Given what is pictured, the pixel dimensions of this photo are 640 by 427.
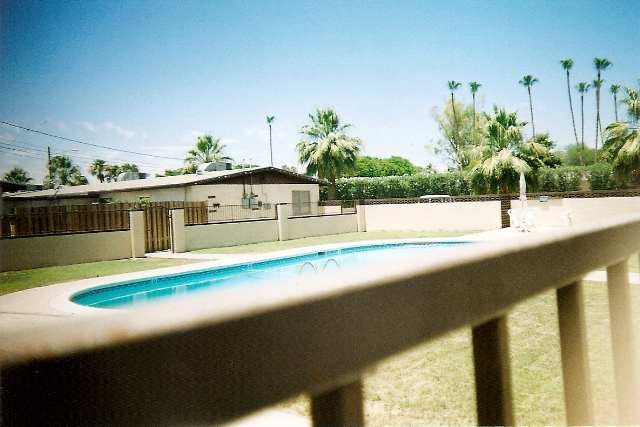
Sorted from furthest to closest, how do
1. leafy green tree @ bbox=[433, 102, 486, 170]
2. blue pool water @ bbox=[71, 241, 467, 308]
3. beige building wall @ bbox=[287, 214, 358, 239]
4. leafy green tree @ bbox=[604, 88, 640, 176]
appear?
leafy green tree @ bbox=[433, 102, 486, 170], leafy green tree @ bbox=[604, 88, 640, 176], beige building wall @ bbox=[287, 214, 358, 239], blue pool water @ bbox=[71, 241, 467, 308]

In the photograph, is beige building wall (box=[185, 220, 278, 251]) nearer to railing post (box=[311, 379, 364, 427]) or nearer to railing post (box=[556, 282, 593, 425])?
railing post (box=[556, 282, 593, 425])

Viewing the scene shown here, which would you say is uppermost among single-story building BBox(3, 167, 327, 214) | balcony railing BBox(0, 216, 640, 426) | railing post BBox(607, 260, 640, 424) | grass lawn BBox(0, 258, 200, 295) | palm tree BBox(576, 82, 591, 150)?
palm tree BBox(576, 82, 591, 150)

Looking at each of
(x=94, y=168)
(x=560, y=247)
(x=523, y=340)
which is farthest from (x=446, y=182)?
(x=94, y=168)

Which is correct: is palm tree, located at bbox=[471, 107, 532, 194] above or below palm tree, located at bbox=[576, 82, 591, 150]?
below

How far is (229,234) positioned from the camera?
2242 cm

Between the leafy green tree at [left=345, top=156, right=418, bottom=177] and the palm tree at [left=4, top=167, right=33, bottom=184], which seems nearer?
the palm tree at [left=4, top=167, right=33, bottom=184]

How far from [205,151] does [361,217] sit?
123 feet

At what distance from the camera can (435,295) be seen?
29.3 inches

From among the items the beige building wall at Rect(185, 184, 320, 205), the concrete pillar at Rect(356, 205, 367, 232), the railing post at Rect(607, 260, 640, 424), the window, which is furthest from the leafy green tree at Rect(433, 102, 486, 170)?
the railing post at Rect(607, 260, 640, 424)

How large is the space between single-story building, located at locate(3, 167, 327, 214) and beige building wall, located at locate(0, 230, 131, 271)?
376 inches

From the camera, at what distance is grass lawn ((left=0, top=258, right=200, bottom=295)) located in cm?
1212

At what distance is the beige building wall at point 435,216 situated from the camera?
24.8 meters

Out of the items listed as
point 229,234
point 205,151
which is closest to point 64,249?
point 229,234

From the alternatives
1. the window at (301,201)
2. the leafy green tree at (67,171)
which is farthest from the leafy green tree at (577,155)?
the leafy green tree at (67,171)
